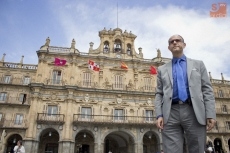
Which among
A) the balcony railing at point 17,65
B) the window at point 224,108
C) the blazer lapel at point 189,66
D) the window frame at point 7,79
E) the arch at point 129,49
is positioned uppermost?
the arch at point 129,49

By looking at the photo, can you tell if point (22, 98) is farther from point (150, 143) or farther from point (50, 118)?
point (150, 143)

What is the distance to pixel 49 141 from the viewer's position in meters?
25.7

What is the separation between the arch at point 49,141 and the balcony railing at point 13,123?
3.90 m

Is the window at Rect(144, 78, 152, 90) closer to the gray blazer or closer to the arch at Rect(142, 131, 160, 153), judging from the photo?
the arch at Rect(142, 131, 160, 153)

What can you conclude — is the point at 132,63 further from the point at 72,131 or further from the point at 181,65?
the point at 181,65

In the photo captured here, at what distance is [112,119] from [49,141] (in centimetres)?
825

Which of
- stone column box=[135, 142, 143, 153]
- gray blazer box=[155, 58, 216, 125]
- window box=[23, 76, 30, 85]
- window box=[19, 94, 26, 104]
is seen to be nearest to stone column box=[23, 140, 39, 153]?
window box=[19, 94, 26, 104]

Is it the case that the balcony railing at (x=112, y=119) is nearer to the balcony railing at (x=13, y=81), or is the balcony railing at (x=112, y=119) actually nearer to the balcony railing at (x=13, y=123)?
the balcony railing at (x=13, y=123)

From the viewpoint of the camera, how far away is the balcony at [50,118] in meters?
23.3

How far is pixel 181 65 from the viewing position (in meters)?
3.51

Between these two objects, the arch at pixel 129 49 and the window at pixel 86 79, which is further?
the arch at pixel 129 49

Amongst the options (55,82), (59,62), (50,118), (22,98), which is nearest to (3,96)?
(22,98)

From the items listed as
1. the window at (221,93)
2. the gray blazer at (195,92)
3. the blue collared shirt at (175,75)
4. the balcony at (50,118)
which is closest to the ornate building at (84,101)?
the balcony at (50,118)

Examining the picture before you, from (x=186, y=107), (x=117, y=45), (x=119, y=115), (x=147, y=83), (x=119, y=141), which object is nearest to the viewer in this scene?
(x=186, y=107)
